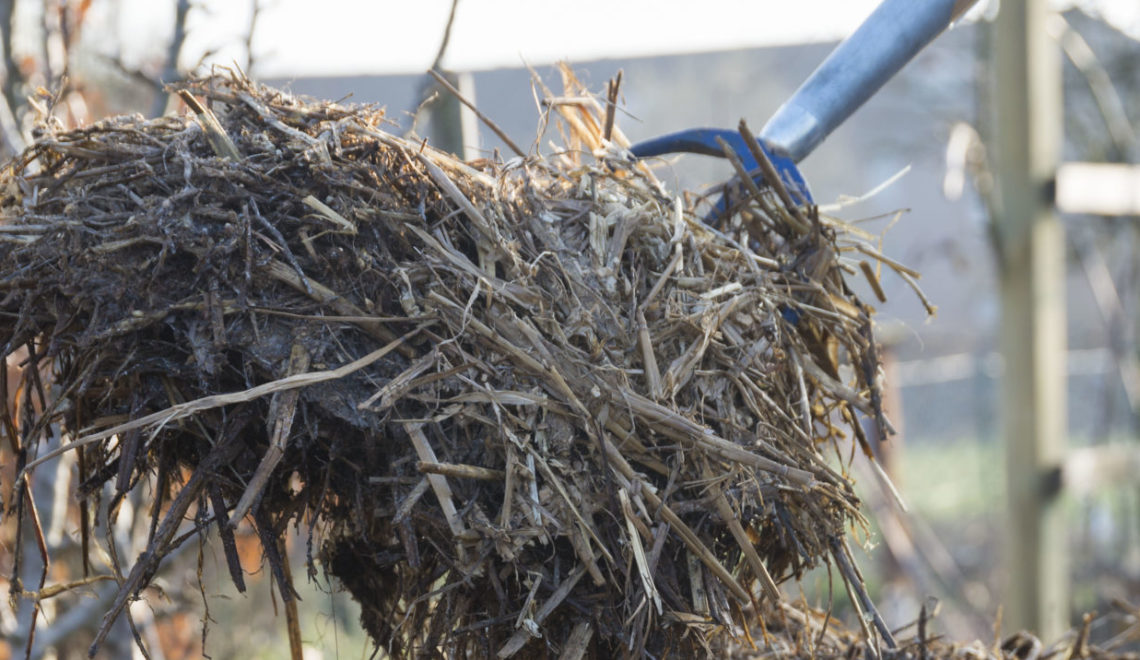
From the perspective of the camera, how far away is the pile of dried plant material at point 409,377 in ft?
3.05

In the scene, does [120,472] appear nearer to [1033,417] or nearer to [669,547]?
[669,547]

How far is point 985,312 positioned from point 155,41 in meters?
18.9

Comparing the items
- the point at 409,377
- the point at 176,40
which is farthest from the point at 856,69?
the point at 176,40

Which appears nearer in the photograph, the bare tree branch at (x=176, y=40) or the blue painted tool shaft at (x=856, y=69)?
the blue painted tool shaft at (x=856, y=69)

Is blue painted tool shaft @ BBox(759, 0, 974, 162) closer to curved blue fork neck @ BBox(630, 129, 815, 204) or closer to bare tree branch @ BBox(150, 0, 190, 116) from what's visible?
curved blue fork neck @ BBox(630, 129, 815, 204)

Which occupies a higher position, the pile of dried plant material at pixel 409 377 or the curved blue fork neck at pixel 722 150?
the curved blue fork neck at pixel 722 150

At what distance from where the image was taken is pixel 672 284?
109cm

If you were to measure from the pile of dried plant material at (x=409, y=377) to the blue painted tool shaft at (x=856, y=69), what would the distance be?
1.18 ft

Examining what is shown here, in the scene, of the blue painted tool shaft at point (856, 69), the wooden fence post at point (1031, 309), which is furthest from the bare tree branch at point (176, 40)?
the wooden fence post at point (1031, 309)

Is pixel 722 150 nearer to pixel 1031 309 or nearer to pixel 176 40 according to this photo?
pixel 176 40

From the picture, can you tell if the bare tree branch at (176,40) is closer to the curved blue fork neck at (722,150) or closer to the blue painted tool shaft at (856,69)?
the curved blue fork neck at (722,150)

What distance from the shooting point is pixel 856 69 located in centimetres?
127

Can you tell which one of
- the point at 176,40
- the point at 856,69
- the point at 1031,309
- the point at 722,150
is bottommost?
the point at 1031,309

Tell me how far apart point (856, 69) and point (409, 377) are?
81 centimetres
